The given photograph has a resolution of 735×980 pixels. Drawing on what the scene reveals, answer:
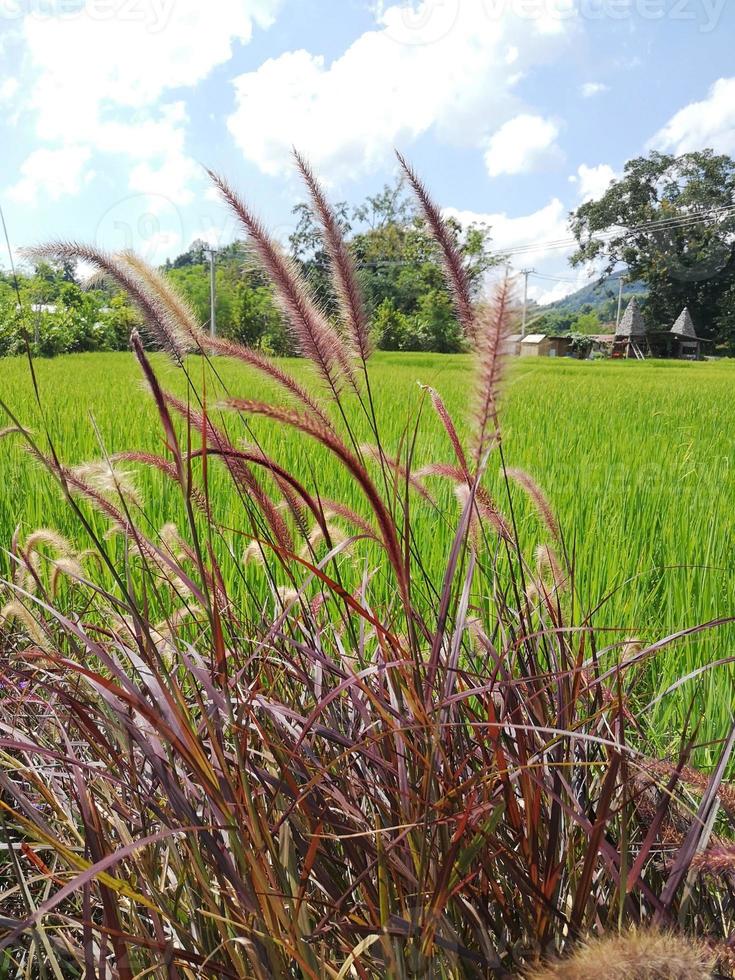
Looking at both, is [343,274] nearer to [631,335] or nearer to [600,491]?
[600,491]

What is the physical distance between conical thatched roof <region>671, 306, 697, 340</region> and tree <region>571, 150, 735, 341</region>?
2.50 metres

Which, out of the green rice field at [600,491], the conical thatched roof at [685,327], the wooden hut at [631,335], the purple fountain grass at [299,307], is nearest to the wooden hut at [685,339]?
the conical thatched roof at [685,327]

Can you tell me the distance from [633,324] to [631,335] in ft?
2.94

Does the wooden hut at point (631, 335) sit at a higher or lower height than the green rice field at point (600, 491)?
higher

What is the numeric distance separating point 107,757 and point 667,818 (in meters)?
0.79

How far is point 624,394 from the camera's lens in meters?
10.4

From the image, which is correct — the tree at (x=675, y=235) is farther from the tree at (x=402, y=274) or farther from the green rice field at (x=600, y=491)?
the green rice field at (x=600, y=491)

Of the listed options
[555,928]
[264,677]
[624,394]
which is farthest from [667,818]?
[624,394]

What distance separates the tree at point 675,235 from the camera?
6034cm

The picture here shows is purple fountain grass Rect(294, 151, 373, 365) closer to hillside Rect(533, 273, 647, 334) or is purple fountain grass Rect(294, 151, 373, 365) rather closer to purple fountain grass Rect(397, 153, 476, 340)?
purple fountain grass Rect(397, 153, 476, 340)

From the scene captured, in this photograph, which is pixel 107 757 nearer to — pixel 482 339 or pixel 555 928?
pixel 555 928

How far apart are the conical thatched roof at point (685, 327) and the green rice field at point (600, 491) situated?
5638 cm

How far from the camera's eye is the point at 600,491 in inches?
136

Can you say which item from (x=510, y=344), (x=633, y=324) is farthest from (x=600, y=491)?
(x=633, y=324)
